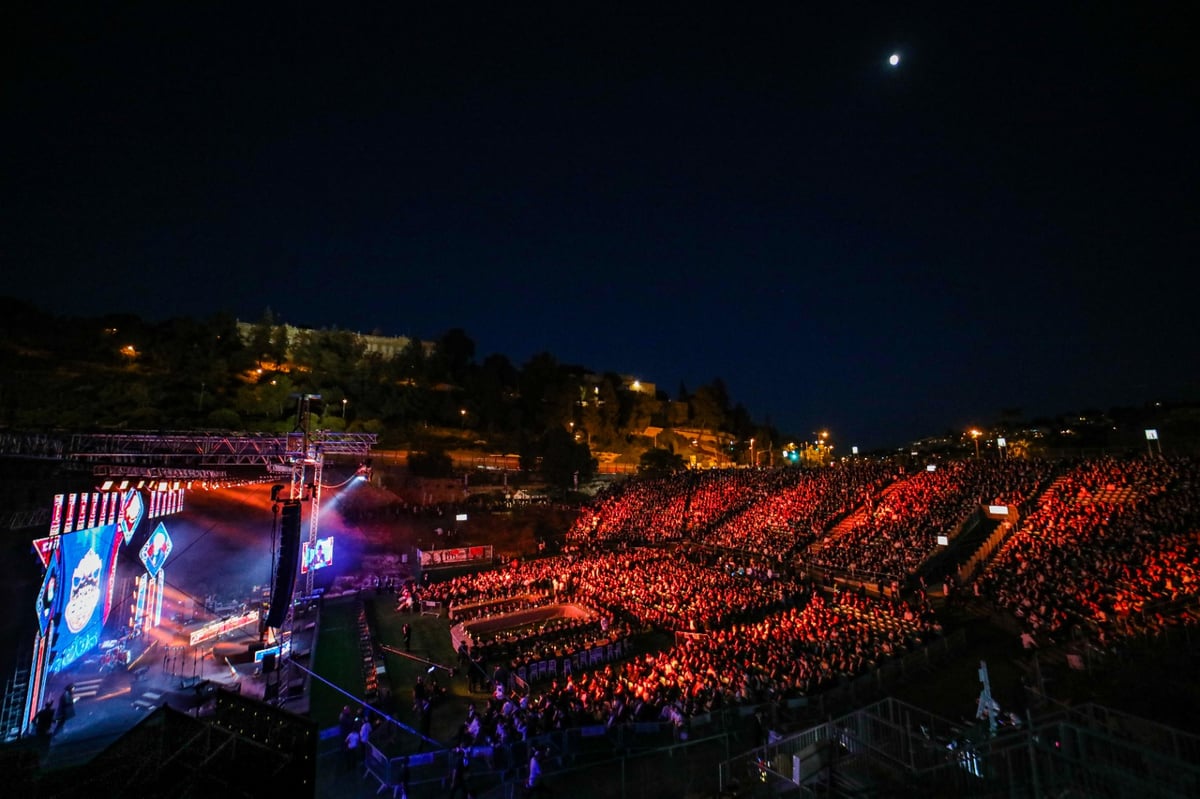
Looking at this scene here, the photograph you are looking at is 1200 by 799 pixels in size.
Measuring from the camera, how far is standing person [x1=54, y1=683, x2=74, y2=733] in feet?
38.8

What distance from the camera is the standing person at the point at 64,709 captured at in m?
11.8

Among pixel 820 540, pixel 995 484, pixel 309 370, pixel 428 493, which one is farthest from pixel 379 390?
pixel 995 484

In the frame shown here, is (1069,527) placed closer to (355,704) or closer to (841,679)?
(841,679)

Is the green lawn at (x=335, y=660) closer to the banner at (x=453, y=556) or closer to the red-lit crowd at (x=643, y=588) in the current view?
the red-lit crowd at (x=643, y=588)

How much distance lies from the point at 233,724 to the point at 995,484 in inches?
1195

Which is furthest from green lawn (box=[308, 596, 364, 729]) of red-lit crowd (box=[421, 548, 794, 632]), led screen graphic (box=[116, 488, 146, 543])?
led screen graphic (box=[116, 488, 146, 543])

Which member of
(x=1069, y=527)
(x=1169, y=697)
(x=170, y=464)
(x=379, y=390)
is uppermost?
(x=379, y=390)

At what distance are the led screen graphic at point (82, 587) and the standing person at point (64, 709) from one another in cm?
65

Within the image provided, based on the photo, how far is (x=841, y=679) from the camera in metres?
13.0

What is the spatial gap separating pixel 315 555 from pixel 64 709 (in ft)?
35.8

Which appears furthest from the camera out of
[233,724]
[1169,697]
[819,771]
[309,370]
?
[309,370]

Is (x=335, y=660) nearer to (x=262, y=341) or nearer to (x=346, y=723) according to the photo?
(x=346, y=723)

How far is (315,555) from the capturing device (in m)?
23.0

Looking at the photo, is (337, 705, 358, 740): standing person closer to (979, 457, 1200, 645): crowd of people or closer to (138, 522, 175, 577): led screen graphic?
(138, 522, 175, 577): led screen graphic
